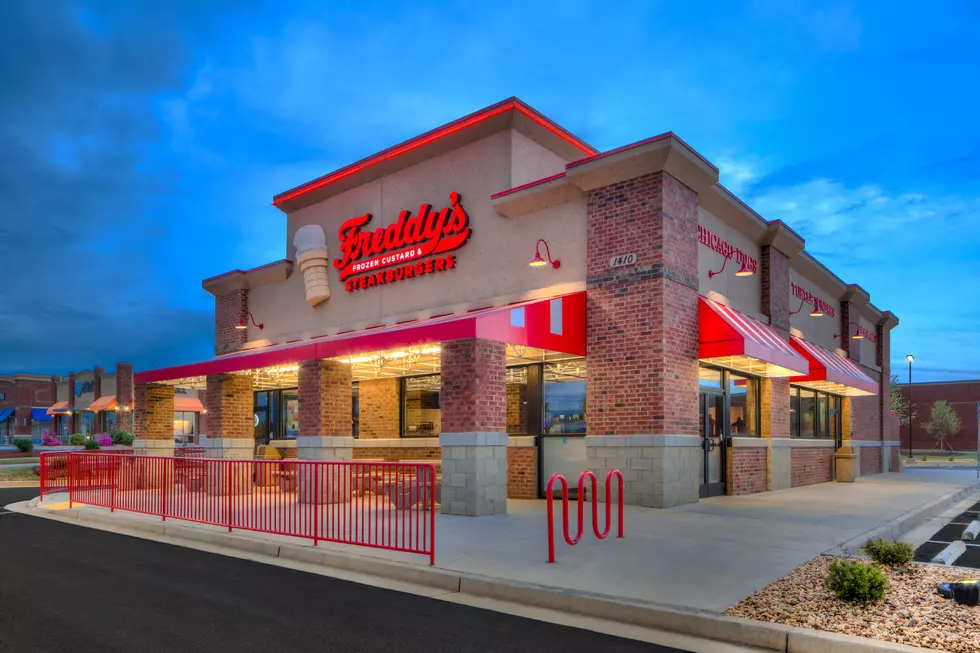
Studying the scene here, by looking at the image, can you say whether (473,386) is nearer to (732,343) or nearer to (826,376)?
(732,343)

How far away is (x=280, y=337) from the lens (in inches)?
940

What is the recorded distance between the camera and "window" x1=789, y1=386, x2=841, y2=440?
22.5 meters

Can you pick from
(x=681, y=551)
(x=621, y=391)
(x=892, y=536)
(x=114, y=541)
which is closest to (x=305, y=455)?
(x=114, y=541)

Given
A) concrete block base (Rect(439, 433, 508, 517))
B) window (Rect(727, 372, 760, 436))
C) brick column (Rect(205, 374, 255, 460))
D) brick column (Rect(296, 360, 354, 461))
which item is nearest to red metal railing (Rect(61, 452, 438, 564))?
concrete block base (Rect(439, 433, 508, 517))

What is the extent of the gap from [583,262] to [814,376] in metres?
8.23

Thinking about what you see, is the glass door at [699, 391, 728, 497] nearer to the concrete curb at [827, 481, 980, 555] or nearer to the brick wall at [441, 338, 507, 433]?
the concrete curb at [827, 481, 980, 555]

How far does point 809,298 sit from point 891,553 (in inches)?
682

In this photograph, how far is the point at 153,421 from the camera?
22.5 meters

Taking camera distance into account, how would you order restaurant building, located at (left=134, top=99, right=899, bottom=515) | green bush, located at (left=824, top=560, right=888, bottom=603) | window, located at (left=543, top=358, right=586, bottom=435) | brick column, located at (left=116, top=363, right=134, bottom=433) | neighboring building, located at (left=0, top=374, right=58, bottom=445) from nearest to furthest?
green bush, located at (left=824, top=560, right=888, bottom=603) < restaurant building, located at (left=134, top=99, right=899, bottom=515) < window, located at (left=543, top=358, right=586, bottom=435) < brick column, located at (left=116, top=363, right=134, bottom=433) < neighboring building, located at (left=0, top=374, right=58, bottom=445)

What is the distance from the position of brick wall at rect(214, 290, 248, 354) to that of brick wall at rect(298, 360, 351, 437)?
9122 millimetres

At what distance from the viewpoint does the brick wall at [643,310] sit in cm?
1455

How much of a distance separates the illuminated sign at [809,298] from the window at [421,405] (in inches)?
465

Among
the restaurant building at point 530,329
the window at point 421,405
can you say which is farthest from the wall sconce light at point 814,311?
the window at point 421,405

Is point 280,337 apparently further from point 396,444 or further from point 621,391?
point 621,391
